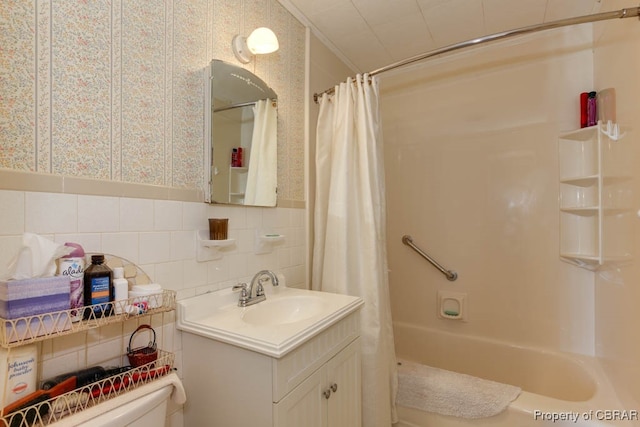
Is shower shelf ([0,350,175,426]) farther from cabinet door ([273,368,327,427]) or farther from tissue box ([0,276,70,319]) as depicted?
cabinet door ([273,368,327,427])

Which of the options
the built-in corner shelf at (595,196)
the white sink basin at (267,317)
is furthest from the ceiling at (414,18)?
the white sink basin at (267,317)

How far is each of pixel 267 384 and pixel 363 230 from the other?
927mm

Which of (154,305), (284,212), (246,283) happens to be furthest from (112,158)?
(284,212)

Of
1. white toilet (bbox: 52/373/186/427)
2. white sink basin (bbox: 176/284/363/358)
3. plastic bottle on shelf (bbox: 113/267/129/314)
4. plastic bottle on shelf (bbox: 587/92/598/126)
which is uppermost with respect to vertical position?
plastic bottle on shelf (bbox: 587/92/598/126)

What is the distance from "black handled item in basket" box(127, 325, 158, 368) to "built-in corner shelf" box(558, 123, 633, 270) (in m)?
1.89

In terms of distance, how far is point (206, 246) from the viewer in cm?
115

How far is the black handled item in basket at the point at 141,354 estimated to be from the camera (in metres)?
Answer: 0.88

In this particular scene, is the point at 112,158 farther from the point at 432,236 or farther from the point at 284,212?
the point at 432,236

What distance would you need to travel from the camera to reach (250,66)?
4.66 ft

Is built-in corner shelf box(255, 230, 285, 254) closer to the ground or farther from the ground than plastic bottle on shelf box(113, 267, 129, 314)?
farther from the ground

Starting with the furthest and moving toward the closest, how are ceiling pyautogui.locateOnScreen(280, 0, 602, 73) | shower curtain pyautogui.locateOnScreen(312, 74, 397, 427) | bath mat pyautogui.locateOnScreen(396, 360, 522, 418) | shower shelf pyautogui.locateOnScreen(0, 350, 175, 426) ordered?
ceiling pyautogui.locateOnScreen(280, 0, 602, 73) < shower curtain pyautogui.locateOnScreen(312, 74, 397, 427) < bath mat pyautogui.locateOnScreen(396, 360, 522, 418) < shower shelf pyautogui.locateOnScreen(0, 350, 175, 426)

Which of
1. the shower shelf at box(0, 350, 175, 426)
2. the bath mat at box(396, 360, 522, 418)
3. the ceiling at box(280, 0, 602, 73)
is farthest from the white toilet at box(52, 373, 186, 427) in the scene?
the ceiling at box(280, 0, 602, 73)

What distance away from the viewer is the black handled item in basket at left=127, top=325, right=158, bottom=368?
0.88 m

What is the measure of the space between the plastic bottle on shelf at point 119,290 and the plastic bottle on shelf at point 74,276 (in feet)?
0.24
